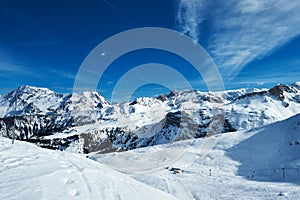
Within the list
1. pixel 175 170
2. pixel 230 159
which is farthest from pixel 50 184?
pixel 230 159

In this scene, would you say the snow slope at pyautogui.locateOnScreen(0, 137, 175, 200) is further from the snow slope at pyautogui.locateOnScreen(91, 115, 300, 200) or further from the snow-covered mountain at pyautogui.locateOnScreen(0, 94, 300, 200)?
the snow slope at pyautogui.locateOnScreen(91, 115, 300, 200)

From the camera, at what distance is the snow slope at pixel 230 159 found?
966 inches

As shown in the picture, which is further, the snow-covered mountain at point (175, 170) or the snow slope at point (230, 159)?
the snow slope at point (230, 159)

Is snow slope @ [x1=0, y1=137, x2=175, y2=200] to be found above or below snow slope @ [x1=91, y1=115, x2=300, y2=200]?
above

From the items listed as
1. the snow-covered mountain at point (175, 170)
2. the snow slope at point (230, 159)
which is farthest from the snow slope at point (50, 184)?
the snow slope at point (230, 159)

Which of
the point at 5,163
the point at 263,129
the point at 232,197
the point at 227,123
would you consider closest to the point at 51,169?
the point at 5,163

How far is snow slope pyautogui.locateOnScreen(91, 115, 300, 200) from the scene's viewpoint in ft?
80.5

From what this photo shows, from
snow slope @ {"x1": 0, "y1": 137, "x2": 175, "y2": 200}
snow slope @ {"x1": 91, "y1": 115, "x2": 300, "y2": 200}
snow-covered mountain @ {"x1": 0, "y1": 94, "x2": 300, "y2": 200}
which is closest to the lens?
snow slope @ {"x1": 0, "y1": 137, "x2": 175, "y2": 200}

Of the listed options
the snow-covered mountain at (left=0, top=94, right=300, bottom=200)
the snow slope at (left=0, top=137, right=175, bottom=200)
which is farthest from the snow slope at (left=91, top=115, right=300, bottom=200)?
the snow slope at (left=0, top=137, right=175, bottom=200)

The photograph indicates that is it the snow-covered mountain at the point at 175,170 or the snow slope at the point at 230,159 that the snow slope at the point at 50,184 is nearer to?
the snow-covered mountain at the point at 175,170

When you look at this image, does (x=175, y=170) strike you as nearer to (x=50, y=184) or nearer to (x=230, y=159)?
(x=230, y=159)

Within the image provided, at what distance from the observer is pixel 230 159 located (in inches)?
1374

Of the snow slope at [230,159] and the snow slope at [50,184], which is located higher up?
the snow slope at [50,184]

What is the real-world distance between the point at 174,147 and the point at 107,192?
39713 mm
